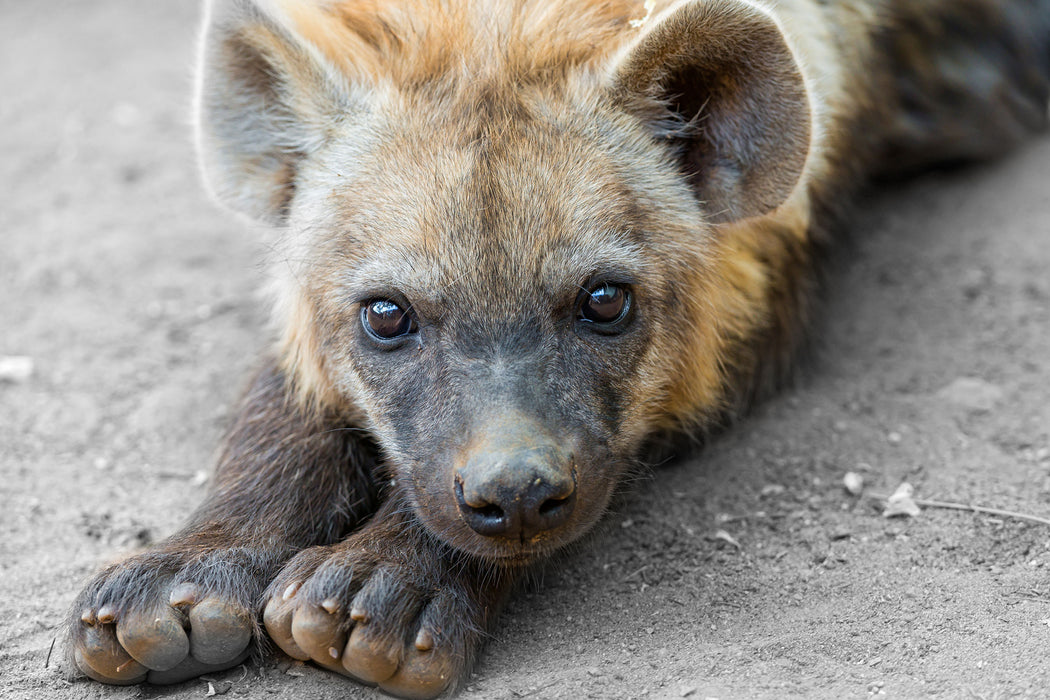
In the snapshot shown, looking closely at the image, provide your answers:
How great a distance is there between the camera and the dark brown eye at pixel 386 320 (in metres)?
2.39

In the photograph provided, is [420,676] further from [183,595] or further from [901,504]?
[901,504]

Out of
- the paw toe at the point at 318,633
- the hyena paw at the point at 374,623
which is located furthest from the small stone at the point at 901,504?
the paw toe at the point at 318,633

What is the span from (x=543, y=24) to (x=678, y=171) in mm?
447

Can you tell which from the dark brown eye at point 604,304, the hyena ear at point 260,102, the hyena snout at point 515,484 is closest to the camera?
the hyena snout at point 515,484

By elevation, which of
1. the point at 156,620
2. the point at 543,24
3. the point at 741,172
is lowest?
the point at 156,620

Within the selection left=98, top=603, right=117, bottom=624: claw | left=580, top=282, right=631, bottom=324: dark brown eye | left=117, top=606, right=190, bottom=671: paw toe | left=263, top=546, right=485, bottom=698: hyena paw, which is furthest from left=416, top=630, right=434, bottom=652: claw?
left=580, top=282, right=631, bottom=324: dark brown eye

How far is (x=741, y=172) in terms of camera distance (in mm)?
2574

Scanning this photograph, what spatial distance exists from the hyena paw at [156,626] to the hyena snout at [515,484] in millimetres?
507

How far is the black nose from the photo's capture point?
2.05 meters

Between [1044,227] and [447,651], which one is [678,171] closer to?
[447,651]

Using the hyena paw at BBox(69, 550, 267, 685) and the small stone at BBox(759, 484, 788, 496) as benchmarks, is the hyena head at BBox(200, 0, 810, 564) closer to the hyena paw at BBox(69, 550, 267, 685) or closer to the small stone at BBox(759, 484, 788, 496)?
the small stone at BBox(759, 484, 788, 496)

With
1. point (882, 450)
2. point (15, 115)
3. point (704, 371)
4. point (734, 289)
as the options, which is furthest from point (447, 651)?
point (15, 115)

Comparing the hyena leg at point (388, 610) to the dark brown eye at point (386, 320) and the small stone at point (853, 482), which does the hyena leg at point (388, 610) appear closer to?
the dark brown eye at point (386, 320)

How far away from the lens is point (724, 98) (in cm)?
252
